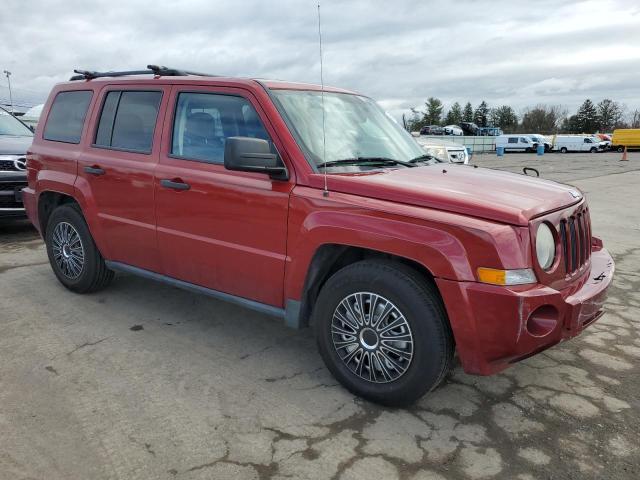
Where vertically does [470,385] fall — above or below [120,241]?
below

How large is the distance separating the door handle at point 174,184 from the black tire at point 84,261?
4.06 feet

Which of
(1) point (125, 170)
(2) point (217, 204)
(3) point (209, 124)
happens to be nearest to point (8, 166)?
(1) point (125, 170)

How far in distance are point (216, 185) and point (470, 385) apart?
6.90ft

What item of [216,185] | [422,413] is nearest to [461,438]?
[422,413]

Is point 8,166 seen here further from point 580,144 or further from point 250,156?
point 580,144

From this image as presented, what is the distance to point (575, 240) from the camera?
3148mm

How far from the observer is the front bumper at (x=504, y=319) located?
2643 mm

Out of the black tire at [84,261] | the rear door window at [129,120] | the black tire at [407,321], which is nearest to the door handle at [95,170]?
the rear door window at [129,120]

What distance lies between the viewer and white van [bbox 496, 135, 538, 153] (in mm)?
47281

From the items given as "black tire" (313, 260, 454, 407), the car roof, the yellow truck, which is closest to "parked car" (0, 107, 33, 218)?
the car roof

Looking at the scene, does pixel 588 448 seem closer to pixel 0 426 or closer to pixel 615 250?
pixel 0 426

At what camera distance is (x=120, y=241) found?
436 centimetres

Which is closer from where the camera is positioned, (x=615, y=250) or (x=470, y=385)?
(x=470, y=385)

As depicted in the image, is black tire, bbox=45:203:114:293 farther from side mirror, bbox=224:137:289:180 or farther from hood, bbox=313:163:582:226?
hood, bbox=313:163:582:226
